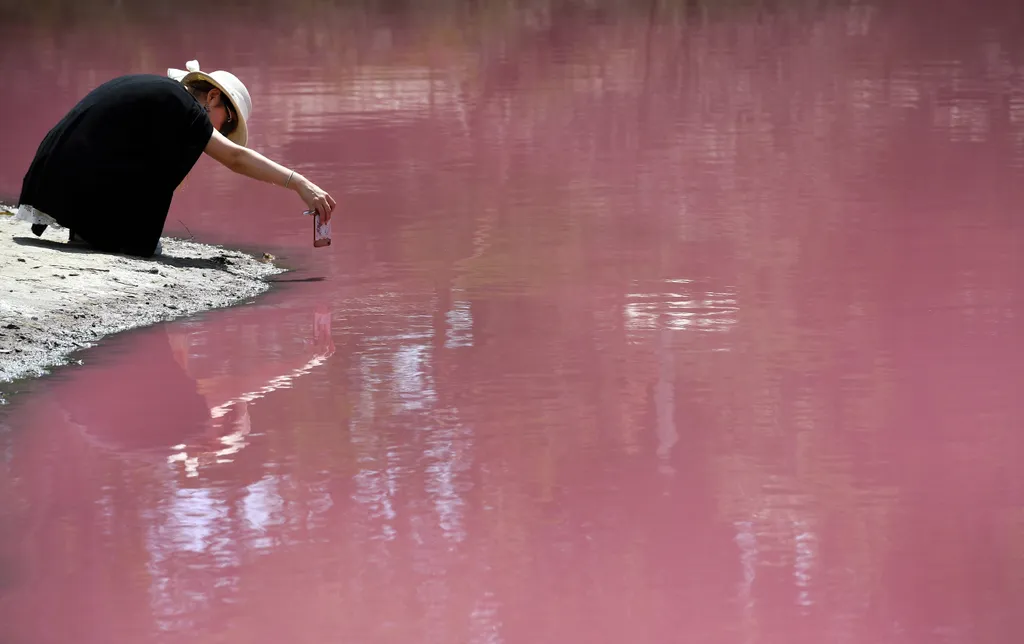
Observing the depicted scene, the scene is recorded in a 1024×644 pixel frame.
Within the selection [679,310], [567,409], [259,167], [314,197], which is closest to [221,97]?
[259,167]

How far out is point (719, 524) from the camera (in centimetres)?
345

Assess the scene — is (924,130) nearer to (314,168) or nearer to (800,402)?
(314,168)

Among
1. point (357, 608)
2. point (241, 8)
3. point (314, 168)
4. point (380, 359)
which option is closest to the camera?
point (357, 608)

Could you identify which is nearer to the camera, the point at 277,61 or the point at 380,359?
the point at 380,359

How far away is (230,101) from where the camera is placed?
19.9 feet

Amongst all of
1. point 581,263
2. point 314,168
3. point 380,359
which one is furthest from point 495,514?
point 314,168

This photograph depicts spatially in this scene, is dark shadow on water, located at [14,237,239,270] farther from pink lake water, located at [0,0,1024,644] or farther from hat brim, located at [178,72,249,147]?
hat brim, located at [178,72,249,147]

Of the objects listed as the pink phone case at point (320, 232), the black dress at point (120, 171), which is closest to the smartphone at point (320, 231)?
the pink phone case at point (320, 232)

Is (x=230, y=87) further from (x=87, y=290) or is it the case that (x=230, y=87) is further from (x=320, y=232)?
(x=87, y=290)

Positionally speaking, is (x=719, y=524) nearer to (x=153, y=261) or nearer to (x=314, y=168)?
(x=153, y=261)

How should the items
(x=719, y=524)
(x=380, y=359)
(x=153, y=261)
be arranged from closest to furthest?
(x=719, y=524)
(x=380, y=359)
(x=153, y=261)

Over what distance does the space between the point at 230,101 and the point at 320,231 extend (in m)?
0.64

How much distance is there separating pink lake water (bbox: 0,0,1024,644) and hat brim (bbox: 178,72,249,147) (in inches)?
20.3

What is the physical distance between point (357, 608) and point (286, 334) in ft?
7.13
